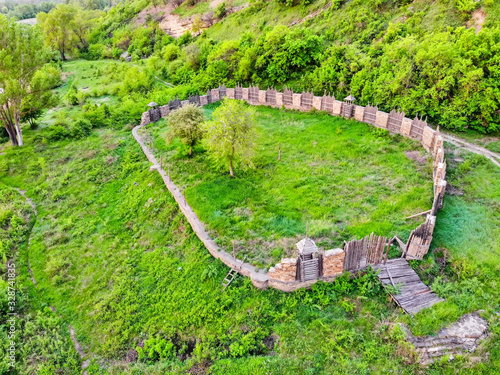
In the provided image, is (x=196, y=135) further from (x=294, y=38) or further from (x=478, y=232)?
(x=294, y=38)

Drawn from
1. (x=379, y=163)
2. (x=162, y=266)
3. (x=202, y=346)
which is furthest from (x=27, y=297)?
(x=379, y=163)

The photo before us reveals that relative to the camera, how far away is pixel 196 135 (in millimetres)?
24172

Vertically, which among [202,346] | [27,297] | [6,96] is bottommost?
[27,297]

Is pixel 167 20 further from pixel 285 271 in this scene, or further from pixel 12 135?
pixel 285 271

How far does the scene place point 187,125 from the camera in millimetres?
23578

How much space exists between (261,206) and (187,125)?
27.8 ft

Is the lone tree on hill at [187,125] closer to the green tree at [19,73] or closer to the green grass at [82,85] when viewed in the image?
the green tree at [19,73]

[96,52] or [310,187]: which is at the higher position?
[310,187]

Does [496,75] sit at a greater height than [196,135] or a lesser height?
greater

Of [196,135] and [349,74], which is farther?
[349,74]

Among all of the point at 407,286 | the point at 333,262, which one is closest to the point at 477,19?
the point at 407,286

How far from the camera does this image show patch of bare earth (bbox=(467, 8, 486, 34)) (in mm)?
27953

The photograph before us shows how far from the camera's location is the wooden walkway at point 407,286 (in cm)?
1312

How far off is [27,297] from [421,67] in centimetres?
2953
